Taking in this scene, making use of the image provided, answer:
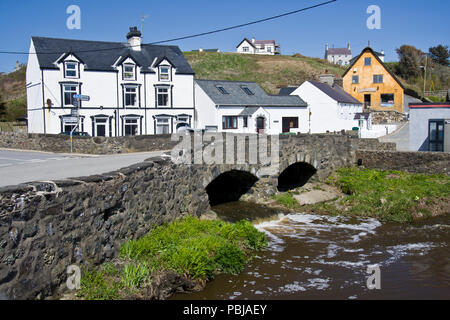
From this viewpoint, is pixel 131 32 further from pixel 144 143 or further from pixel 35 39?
pixel 144 143

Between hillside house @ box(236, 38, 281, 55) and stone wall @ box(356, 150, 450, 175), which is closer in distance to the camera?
stone wall @ box(356, 150, 450, 175)

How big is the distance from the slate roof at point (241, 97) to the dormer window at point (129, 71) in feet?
20.5

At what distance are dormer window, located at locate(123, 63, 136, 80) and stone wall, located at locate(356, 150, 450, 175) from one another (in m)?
22.5

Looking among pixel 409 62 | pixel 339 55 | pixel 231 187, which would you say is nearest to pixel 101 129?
pixel 231 187

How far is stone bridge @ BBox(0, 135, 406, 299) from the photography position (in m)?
6.70

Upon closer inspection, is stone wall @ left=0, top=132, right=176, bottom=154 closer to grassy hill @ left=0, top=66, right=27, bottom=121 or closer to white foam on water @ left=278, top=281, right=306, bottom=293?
white foam on water @ left=278, top=281, right=306, bottom=293

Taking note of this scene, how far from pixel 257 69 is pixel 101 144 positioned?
62.9 metres

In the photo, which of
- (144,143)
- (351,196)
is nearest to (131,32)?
(144,143)

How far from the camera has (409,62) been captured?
3034 inches

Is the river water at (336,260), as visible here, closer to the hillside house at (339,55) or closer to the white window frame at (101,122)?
the white window frame at (101,122)

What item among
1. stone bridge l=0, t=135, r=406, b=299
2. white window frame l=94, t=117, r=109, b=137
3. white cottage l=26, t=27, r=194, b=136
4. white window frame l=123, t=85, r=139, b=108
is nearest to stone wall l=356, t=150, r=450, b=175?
stone bridge l=0, t=135, r=406, b=299

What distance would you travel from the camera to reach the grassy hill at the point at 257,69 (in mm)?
76875

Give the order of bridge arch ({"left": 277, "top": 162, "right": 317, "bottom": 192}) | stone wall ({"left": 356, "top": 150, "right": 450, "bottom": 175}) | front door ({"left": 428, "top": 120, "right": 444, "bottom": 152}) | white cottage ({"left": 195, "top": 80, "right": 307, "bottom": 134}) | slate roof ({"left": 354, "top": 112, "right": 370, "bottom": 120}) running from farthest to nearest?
slate roof ({"left": 354, "top": 112, "right": 370, "bottom": 120}) < white cottage ({"left": 195, "top": 80, "right": 307, "bottom": 134}) < front door ({"left": 428, "top": 120, "right": 444, "bottom": 152}) < stone wall ({"left": 356, "top": 150, "right": 450, "bottom": 175}) < bridge arch ({"left": 277, "top": 162, "right": 317, "bottom": 192})
